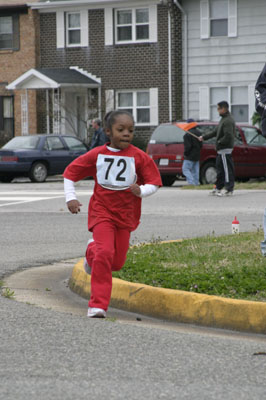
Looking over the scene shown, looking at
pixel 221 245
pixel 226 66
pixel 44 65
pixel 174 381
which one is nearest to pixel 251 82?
pixel 226 66

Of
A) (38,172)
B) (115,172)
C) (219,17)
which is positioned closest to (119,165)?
(115,172)

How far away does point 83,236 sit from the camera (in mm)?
11961

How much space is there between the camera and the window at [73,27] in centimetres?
3556

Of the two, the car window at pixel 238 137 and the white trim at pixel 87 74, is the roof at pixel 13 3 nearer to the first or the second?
the white trim at pixel 87 74

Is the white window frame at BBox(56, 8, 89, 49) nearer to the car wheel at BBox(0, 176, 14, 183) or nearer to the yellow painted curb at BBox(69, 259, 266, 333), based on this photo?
the car wheel at BBox(0, 176, 14, 183)

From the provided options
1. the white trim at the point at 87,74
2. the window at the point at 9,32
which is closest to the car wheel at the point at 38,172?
the white trim at the point at 87,74

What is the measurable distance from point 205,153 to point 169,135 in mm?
1019

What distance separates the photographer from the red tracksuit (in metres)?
6.55

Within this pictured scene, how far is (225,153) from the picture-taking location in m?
18.7

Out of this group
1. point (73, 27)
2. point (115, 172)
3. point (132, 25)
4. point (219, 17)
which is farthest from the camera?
point (73, 27)

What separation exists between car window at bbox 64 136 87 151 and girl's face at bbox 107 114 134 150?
2093cm

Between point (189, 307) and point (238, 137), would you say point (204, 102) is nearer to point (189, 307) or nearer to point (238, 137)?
point (238, 137)

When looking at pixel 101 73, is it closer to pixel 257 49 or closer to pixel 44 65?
pixel 44 65

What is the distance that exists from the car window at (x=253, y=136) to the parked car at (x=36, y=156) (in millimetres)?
5664
